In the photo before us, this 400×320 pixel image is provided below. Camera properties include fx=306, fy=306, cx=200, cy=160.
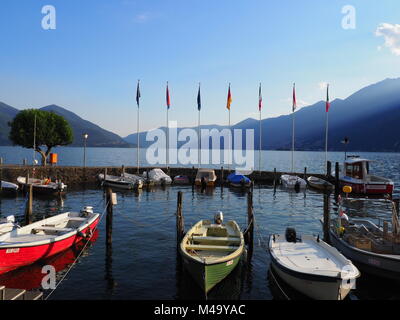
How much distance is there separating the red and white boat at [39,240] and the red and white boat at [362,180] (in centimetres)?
3585

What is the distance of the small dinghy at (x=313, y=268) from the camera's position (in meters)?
11.9

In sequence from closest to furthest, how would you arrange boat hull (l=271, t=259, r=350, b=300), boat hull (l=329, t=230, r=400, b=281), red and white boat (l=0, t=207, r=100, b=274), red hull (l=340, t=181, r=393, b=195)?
boat hull (l=271, t=259, r=350, b=300)
boat hull (l=329, t=230, r=400, b=281)
red and white boat (l=0, t=207, r=100, b=274)
red hull (l=340, t=181, r=393, b=195)

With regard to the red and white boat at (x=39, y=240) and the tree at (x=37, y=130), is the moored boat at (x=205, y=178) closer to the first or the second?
the tree at (x=37, y=130)

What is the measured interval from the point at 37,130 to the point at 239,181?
37.4 metres

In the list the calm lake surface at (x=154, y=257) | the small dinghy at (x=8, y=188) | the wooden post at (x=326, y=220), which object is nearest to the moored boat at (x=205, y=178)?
the calm lake surface at (x=154, y=257)

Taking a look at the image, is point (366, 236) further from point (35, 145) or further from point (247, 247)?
point (35, 145)

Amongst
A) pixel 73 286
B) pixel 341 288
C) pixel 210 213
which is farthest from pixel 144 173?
pixel 341 288

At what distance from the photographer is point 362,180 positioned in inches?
1672

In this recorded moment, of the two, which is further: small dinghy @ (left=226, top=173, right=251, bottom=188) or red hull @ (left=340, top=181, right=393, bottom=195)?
small dinghy @ (left=226, top=173, right=251, bottom=188)

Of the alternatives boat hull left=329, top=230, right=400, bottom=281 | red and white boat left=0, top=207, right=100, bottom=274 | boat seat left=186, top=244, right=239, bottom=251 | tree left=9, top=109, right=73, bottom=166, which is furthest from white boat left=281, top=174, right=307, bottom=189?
tree left=9, top=109, right=73, bottom=166

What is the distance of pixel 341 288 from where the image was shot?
1173 cm

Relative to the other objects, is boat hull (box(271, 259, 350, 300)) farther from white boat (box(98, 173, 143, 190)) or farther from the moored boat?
the moored boat

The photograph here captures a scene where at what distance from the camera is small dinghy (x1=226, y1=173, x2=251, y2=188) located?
49.0 meters

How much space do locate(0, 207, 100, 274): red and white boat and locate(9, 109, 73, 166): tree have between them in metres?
38.4
